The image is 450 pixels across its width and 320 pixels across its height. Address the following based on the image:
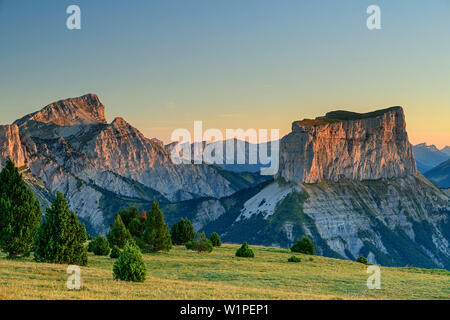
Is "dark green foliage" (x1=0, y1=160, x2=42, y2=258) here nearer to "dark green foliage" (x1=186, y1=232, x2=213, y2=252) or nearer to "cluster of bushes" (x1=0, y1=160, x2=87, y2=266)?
"cluster of bushes" (x1=0, y1=160, x2=87, y2=266)

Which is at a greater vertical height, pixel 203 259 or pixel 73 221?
pixel 73 221

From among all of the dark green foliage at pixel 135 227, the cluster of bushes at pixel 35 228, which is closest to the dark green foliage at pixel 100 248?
the cluster of bushes at pixel 35 228

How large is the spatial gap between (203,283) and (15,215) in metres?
22.0

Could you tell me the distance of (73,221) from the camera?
146ft

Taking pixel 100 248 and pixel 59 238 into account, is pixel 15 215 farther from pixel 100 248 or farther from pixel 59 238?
pixel 100 248

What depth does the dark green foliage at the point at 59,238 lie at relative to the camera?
43.5 m

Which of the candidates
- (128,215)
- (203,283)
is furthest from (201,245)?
(203,283)

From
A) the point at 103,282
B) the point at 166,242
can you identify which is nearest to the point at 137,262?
the point at 103,282

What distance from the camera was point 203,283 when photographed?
3656 cm

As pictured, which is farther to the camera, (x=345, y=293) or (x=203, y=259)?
(x=203, y=259)

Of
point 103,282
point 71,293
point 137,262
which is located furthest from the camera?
point 137,262

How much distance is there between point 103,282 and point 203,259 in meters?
28.1
